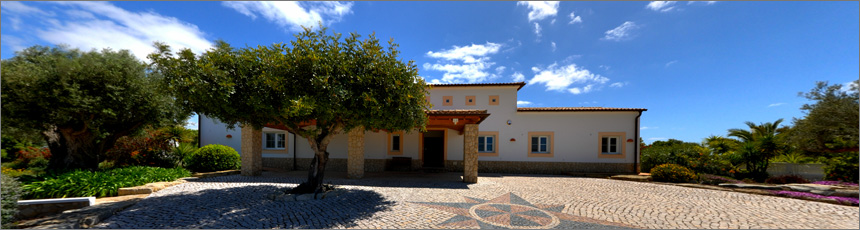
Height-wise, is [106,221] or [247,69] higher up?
[247,69]

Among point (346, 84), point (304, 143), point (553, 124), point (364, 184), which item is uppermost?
point (346, 84)

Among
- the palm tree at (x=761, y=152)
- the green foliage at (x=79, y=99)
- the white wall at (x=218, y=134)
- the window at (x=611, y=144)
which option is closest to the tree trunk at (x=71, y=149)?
the green foliage at (x=79, y=99)

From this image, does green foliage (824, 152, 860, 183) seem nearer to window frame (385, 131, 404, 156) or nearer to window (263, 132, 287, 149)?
window frame (385, 131, 404, 156)

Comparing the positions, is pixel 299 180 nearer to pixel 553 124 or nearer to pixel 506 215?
pixel 506 215

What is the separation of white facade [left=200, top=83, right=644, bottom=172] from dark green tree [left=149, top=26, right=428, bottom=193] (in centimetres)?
756

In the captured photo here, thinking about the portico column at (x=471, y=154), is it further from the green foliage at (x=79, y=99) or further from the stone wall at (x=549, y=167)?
the green foliage at (x=79, y=99)

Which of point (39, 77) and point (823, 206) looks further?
point (39, 77)

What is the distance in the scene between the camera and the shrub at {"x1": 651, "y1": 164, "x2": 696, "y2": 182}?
466 inches

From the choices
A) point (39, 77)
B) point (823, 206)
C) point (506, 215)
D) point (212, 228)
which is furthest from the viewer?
point (39, 77)

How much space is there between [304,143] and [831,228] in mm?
18284

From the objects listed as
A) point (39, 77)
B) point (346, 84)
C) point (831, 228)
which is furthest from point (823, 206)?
point (39, 77)

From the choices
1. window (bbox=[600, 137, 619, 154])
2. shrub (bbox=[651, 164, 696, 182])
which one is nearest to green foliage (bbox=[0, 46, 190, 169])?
window (bbox=[600, 137, 619, 154])

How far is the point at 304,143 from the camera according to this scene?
50.0 ft

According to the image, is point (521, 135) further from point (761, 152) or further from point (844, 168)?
point (844, 168)
